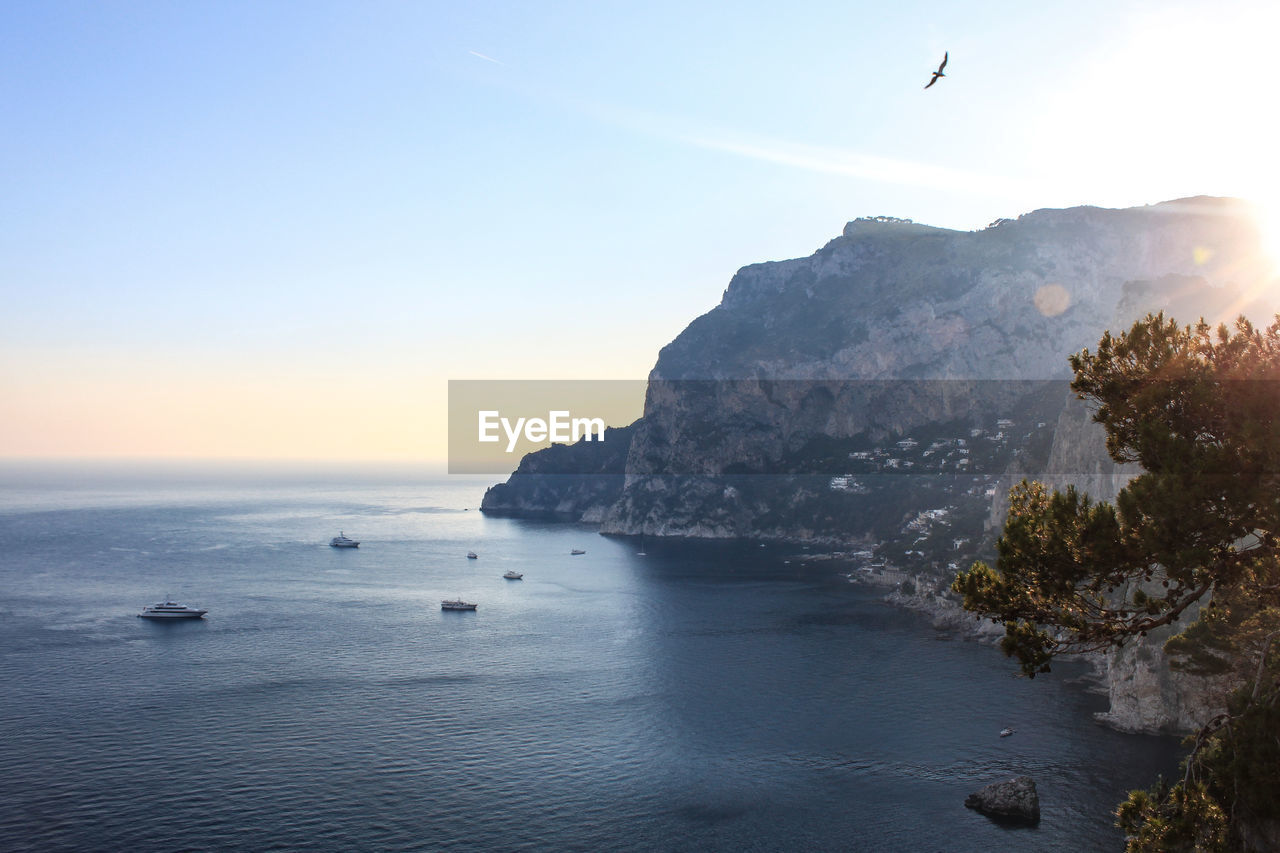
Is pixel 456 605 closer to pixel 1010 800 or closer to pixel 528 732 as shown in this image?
pixel 528 732

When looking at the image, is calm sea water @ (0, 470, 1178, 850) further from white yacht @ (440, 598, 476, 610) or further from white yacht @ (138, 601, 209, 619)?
white yacht @ (138, 601, 209, 619)

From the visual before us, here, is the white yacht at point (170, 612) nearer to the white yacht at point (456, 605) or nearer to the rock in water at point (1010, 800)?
the white yacht at point (456, 605)

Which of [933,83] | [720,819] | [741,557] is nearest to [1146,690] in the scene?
[720,819]

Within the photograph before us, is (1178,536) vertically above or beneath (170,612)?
above

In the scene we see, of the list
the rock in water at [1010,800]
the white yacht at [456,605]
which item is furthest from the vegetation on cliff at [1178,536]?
the white yacht at [456,605]

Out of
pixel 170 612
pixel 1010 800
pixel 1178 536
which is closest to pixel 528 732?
pixel 1010 800

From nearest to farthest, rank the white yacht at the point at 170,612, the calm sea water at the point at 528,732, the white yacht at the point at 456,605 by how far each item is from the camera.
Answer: the calm sea water at the point at 528,732 → the white yacht at the point at 170,612 → the white yacht at the point at 456,605

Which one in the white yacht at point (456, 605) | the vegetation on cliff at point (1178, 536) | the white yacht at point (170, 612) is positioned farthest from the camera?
the white yacht at point (456, 605)
